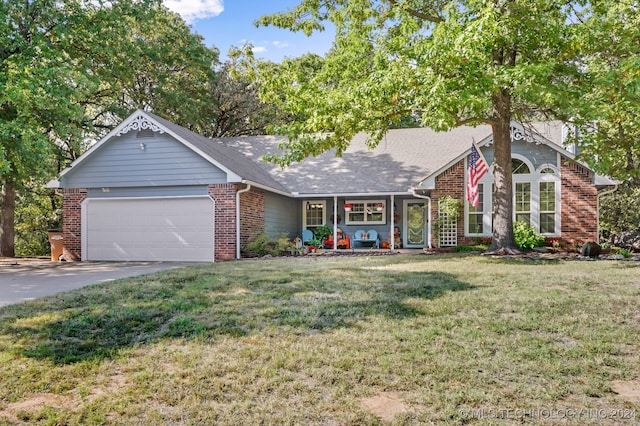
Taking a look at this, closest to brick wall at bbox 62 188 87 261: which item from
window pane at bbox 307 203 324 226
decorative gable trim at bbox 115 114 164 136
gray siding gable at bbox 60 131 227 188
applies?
gray siding gable at bbox 60 131 227 188

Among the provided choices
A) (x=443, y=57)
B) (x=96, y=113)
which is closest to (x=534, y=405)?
(x=443, y=57)

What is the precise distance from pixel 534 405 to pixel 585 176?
44.5ft

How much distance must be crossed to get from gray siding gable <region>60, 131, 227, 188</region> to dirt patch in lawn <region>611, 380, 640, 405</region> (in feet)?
38.4

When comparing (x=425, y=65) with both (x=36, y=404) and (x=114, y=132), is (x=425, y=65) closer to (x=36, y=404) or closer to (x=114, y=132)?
(x=36, y=404)

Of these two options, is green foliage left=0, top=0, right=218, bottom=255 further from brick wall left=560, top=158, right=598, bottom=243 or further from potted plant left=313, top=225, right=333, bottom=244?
brick wall left=560, top=158, right=598, bottom=243

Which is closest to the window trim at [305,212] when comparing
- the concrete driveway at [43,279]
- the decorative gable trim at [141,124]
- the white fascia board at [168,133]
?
the white fascia board at [168,133]

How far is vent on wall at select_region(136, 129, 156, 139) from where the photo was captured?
1476 centimetres

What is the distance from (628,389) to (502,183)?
9352 millimetres

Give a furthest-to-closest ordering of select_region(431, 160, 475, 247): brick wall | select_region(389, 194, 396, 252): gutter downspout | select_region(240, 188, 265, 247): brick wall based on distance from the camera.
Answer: select_region(389, 194, 396, 252): gutter downspout, select_region(431, 160, 475, 247): brick wall, select_region(240, 188, 265, 247): brick wall

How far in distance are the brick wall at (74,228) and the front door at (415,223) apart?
1144cm

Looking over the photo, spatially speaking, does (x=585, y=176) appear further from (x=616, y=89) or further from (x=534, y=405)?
(x=534, y=405)

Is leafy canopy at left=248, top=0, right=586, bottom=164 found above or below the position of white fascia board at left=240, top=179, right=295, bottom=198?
above

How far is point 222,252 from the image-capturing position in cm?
1408

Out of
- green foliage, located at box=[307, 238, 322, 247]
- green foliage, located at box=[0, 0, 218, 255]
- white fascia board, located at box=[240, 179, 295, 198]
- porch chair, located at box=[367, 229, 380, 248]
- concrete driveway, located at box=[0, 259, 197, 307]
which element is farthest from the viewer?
porch chair, located at box=[367, 229, 380, 248]
